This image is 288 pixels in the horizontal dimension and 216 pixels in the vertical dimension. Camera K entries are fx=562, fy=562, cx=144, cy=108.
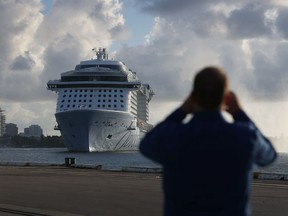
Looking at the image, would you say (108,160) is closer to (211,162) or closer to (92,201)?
(92,201)

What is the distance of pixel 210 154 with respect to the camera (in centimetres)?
289

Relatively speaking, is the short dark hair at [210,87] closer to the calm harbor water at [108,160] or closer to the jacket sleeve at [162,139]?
the jacket sleeve at [162,139]

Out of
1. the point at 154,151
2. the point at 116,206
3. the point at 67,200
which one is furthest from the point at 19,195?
the point at 154,151

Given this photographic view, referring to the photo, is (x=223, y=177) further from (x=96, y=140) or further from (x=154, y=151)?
(x=96, y=140)

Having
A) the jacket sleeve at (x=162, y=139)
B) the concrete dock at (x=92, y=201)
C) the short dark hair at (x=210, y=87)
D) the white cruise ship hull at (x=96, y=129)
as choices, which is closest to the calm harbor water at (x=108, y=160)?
the white cruise ship hull at (x=96, y=129)

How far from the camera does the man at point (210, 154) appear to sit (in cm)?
288

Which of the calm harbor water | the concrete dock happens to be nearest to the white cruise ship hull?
the calm harbor water

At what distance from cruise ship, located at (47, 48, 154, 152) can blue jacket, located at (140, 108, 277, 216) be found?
72.2 m

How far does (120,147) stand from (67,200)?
6766cm

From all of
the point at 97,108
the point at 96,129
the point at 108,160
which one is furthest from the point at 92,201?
the point at 97,108

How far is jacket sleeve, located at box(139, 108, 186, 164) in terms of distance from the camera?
9.73ft

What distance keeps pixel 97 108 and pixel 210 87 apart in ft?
254

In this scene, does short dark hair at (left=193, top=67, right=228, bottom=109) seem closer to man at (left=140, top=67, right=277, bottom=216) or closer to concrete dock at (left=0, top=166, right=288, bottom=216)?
man at (left=140, top=67, right=277, bottom=216)

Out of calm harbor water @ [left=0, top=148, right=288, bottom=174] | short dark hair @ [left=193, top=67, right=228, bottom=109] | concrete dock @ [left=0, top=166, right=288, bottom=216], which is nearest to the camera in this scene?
short dark hair @ [left=193, top=67, right=228, bottom=109]
